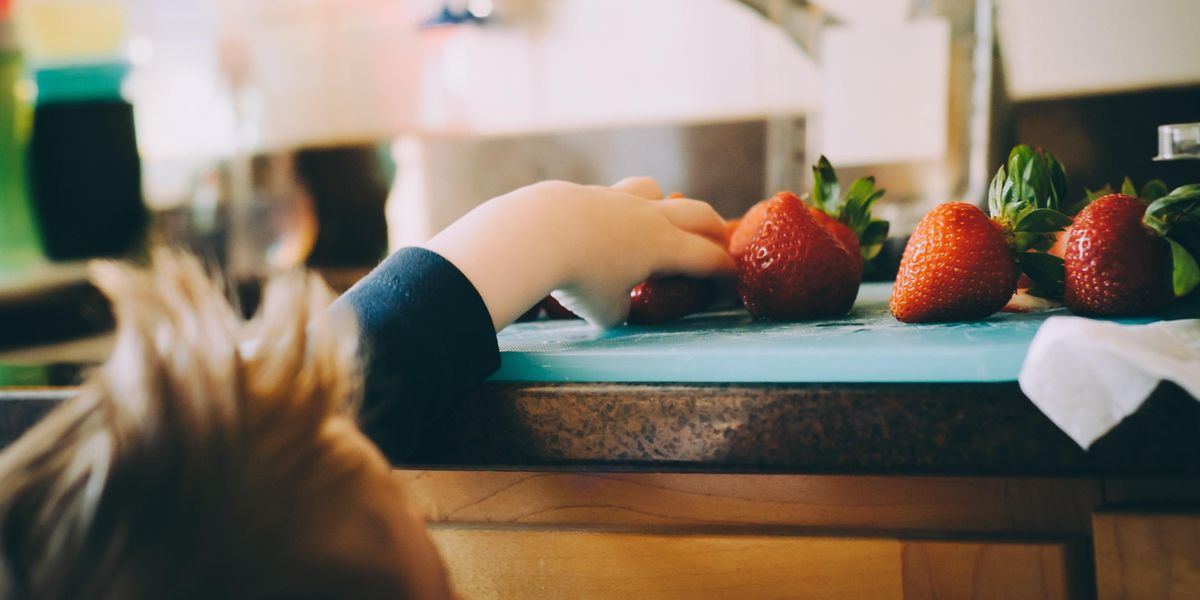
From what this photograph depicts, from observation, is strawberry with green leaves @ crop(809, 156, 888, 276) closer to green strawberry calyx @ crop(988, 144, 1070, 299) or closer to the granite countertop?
green strawberry calyx @ crop(988, 144, 1070, 299)

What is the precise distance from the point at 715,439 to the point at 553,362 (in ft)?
0.33

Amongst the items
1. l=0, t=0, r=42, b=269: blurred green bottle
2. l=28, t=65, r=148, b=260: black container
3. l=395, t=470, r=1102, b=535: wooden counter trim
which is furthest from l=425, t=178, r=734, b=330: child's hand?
l=0, t=0, r=42, b=269: blurred green bottle

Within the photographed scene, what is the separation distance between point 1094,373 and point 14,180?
222 centimetres

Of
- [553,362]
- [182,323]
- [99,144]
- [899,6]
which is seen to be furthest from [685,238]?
[99,144]

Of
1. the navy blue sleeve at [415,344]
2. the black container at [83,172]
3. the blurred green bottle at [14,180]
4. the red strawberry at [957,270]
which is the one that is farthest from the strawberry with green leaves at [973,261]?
the blurred green bottle at [14,180]

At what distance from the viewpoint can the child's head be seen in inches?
10.3

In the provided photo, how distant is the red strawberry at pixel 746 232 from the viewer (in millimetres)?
679

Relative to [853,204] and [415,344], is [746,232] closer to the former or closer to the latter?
[853,204]

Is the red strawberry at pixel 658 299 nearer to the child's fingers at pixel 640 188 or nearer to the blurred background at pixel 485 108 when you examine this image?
the child's fingers at pixel 640 188

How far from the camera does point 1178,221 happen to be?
54cm

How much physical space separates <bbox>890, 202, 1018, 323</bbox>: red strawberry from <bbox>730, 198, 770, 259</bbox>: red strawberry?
0.42 feet

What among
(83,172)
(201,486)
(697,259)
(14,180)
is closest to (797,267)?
(697,259)

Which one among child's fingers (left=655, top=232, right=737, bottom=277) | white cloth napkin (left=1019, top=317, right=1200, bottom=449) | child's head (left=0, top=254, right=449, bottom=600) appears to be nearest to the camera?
child's head (left=0, top=254, right=449, bottom=600)

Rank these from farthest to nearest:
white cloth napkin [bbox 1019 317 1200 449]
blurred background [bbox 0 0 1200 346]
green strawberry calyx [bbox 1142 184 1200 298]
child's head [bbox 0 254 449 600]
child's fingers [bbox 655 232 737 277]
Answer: blurred background [bbox 0 0 1200 346], child's fingers [bbox 655 232 737 277], green strawberry calyx [bbox 1142 184 1200 298], white cloth napkin [bbox 1019 317 1200 449], child's head [bbox 0 254 449 600]
